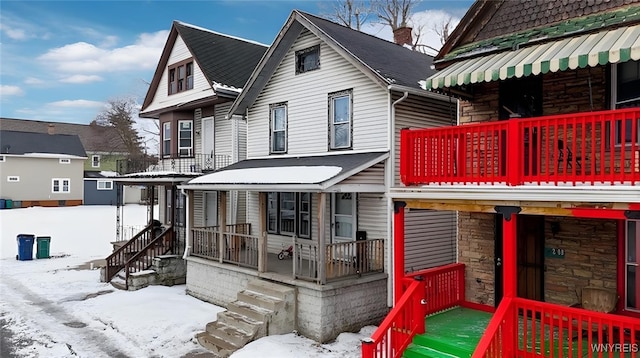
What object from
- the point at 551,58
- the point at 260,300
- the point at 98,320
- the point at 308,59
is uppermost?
the point at 308,59

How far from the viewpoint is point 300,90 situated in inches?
542

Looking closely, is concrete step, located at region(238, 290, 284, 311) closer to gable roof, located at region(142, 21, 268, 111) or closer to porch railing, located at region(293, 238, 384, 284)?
porch railing, located at region(293, 238, 384, 284)

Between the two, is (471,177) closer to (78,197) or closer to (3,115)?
(78,197)

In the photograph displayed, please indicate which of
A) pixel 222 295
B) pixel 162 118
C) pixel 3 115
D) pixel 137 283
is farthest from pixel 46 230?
pixel 3 115

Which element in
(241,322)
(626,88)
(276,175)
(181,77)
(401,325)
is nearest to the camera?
(626,88)

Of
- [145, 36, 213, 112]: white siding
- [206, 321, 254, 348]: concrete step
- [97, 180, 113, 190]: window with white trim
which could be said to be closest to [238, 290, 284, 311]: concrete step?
[206, 321, 254, 348]: concrete step

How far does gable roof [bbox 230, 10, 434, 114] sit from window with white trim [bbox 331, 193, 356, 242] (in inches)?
135

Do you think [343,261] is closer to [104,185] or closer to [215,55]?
[215,55]

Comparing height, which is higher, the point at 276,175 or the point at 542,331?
the point at 276,175

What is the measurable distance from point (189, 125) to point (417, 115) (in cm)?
1099

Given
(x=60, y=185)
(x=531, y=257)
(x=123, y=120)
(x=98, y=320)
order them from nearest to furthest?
(x=531, y=257) → (x=98, y=320) → (x=60, y=185) → (x=123, y=120)

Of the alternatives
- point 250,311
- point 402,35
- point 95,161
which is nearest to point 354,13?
point 402,35

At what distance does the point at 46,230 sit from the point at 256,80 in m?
22.1

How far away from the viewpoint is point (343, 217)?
12.7 meters
